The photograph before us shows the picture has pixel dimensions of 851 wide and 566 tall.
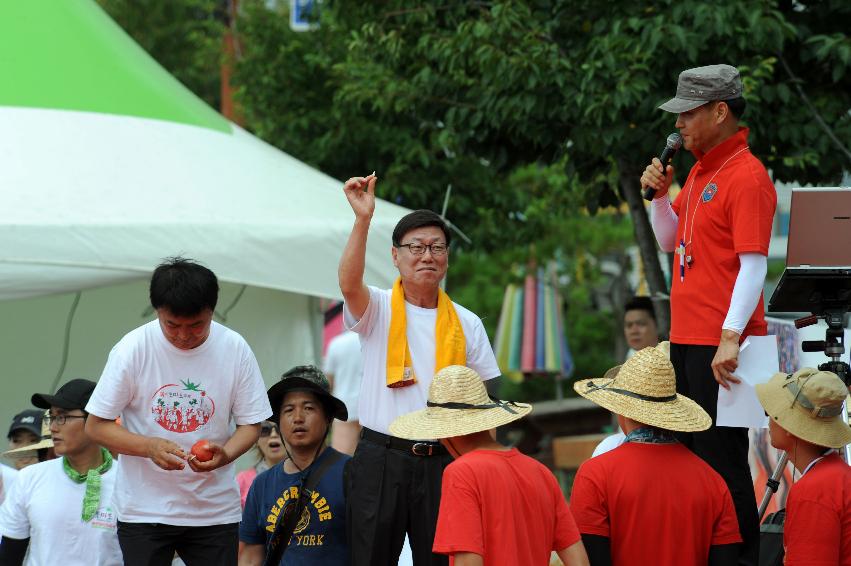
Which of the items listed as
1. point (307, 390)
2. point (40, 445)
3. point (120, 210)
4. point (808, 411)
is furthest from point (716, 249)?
point (120, 210)

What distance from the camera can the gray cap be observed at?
Result: 15.9 ft

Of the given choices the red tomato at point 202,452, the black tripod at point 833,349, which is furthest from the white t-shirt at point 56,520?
the black tripod at point 833,349

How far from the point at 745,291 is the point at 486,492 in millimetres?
1367

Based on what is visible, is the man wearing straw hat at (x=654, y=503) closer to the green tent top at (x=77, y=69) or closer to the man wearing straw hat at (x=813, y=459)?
the man wearing straw hat at (x=813, y=459)

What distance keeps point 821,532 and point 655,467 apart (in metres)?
0.62

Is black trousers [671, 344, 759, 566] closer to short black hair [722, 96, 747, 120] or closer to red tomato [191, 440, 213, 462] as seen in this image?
short black hair [722, 96, 747, 120]

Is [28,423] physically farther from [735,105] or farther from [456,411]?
[735,105]

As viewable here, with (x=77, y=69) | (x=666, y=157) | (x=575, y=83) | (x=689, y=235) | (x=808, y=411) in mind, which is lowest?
(x=808, y=411)

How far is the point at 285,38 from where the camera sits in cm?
1209

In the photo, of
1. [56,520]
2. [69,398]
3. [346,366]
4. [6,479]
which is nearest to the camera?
[56,520]

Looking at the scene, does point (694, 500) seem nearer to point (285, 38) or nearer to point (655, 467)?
point (655, 467)

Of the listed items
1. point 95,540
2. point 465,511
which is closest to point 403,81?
point 95,540

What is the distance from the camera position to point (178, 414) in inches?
185

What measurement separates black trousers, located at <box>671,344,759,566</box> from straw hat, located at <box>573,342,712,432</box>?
324 mm
